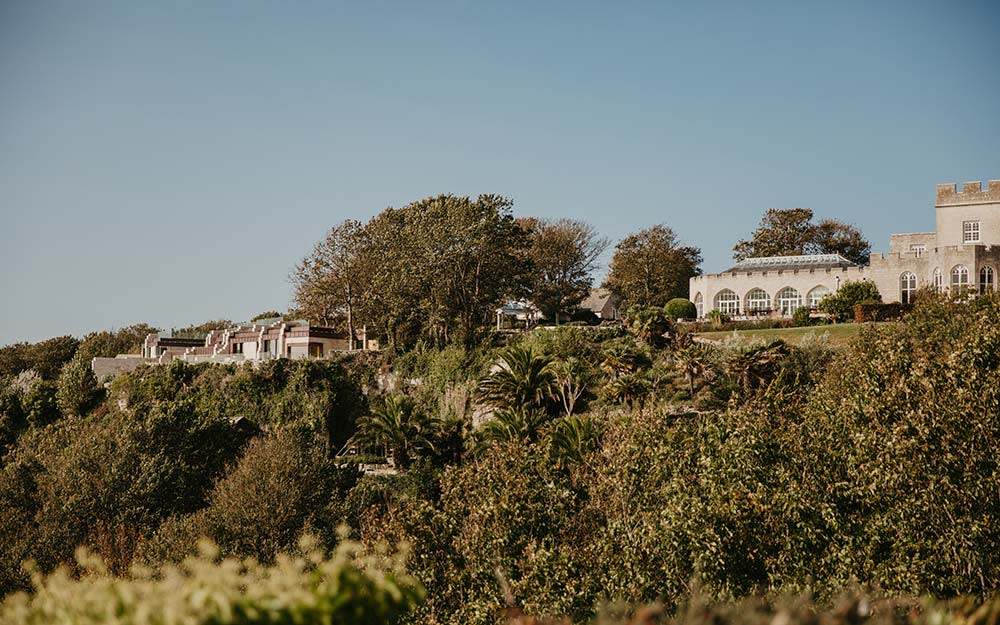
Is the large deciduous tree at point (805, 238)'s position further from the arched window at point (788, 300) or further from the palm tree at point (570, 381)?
the palm tree at point (570, 381)

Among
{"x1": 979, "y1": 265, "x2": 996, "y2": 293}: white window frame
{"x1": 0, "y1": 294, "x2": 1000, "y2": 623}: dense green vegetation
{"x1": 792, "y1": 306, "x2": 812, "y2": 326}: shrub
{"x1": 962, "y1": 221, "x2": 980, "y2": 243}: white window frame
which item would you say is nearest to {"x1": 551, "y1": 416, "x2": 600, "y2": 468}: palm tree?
{"x1": 0, "y1": 294, "x2": 1000, "y2": 623}: dense green vegetation

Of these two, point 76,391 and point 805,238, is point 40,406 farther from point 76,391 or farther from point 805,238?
point 805,238

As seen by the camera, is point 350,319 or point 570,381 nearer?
point 570,381

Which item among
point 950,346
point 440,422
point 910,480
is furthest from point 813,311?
point 910,480

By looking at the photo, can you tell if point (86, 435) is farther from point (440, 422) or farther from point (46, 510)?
point (440, 422)

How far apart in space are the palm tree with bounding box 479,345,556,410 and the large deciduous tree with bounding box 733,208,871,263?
36253mm

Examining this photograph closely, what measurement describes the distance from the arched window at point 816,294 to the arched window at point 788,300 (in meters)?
0.51

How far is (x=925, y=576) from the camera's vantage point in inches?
488

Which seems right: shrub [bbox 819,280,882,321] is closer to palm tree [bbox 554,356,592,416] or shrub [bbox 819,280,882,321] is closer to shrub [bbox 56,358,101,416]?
Result: palm tree [bbox 554,356,592,416]

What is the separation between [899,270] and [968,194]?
6.28 m

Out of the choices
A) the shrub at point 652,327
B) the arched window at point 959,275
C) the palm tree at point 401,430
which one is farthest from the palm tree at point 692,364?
the arched window at point 959,275

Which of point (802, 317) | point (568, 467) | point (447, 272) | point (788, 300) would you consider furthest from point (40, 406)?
point (788, 300)

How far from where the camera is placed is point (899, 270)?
43.8 metres

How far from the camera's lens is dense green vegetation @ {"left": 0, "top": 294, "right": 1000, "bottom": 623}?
525 inches
